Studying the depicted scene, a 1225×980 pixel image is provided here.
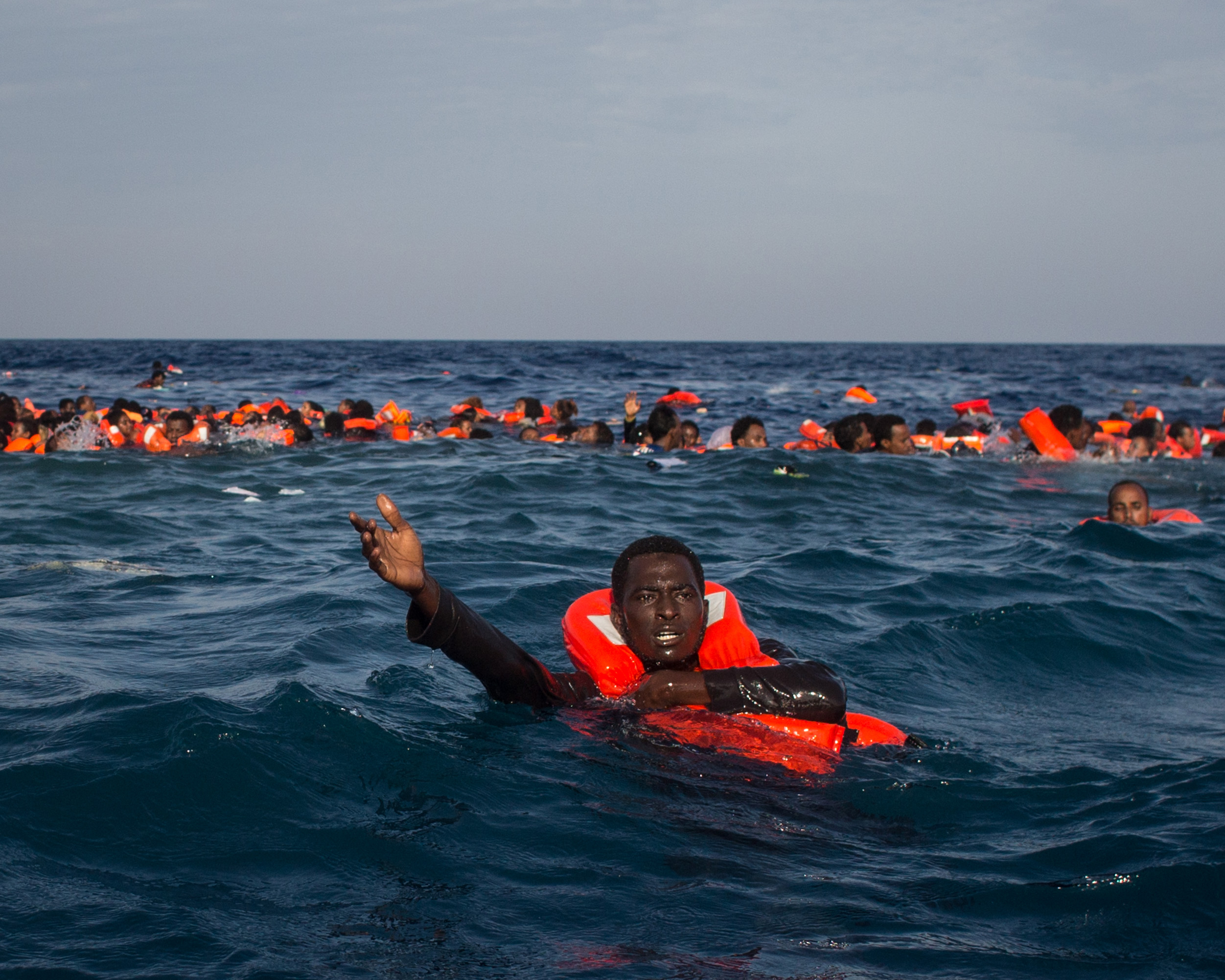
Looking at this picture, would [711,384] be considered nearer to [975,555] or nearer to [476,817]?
[975,555]

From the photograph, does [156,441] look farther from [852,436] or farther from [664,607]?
[664,607]

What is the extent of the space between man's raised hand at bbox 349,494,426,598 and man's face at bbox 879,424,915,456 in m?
12.6

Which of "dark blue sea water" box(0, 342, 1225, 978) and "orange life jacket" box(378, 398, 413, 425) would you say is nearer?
"dark blue sea water" box(0, 342, 1225, 978)

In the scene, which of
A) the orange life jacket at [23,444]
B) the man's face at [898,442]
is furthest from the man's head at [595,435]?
the orange life jacket at [23,444]

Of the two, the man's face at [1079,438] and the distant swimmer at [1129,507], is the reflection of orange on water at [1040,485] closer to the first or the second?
the man's face at [1079,438]

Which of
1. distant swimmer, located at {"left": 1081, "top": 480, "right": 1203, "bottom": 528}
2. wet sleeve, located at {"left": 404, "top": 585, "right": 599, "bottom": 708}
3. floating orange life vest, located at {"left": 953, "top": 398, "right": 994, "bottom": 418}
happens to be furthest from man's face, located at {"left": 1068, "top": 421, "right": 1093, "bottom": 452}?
wet sleeve, located at {"left": 404, "top": 585, "right": 599, "bottom": 708}

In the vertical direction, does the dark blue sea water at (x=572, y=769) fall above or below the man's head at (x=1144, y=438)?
below

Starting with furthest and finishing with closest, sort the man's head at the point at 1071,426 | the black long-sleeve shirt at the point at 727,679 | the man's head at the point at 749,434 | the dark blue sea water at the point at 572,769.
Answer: the man's head at the point at 1071,426 < the man's head at the point at 749,434 < the black long-sleeve shirt at the point at 727,679 < the dark blue sea water at the point at 572,769

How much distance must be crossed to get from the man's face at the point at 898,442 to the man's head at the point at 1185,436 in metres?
5.80

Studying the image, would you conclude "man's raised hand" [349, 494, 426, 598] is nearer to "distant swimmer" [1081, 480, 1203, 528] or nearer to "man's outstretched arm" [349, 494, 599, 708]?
"man's outstretched arm" [349, 494, 599, 708]

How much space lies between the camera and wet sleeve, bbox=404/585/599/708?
13.5 ft

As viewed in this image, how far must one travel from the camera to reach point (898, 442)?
51.1 ft

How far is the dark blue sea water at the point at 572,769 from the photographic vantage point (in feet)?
10.6

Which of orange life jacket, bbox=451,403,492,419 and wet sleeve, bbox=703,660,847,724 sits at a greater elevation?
orange life jacket, bbox=451,403,492,419
